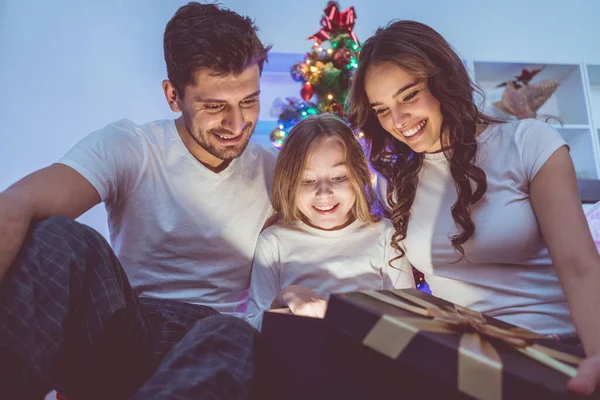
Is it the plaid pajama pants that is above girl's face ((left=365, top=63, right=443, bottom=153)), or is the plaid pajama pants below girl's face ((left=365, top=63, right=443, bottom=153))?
below

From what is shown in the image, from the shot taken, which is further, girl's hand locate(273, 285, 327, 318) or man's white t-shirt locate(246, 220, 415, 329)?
man's white t-shirt locate(246, 220, 415, 329)

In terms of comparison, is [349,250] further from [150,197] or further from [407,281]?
[150,197]

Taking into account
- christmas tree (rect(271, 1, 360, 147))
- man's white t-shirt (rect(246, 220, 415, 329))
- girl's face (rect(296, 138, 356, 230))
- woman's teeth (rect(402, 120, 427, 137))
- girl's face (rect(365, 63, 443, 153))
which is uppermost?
christmas tree (rect(271, 1, 360, 147))

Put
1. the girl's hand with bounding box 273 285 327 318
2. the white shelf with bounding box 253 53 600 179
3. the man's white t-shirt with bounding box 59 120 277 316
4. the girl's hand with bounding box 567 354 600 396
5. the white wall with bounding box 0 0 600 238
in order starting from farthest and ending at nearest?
the white shelf with bounding box 253 53 600 179 < the white wall with bounding box 0 0 600 238 < the man's white t-shirt with bounding box 59 120 277 316 < the girl's hand with bounding box 273 285 327 318 < the girl's hand with bounding box 567 354 600 396

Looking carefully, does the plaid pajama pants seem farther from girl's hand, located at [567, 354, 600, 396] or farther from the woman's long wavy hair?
the woman's long wavy hair

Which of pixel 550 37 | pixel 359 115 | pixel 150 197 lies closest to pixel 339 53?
pixel 359 115

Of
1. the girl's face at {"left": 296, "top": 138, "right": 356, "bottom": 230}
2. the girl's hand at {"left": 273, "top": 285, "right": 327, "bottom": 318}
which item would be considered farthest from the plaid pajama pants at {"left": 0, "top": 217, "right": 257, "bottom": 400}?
the girl's face at {"left": 296, "top": 138, "right": 356, "bottom": 230}

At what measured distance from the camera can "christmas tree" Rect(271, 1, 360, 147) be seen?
1955mm

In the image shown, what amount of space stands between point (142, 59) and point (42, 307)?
242 cm

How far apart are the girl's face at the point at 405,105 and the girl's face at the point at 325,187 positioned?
193 millimetres

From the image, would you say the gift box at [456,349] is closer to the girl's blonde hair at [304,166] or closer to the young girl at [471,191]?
the young girl at [471,191]

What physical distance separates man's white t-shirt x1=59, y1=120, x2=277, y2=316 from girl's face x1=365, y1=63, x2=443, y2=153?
1.43ft

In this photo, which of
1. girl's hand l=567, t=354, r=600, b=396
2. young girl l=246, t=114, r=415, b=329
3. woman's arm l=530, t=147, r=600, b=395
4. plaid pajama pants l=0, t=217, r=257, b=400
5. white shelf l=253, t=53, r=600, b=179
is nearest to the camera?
girl's hand l=567, t=354, r=600, b=396

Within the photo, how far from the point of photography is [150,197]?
3.94 feet
